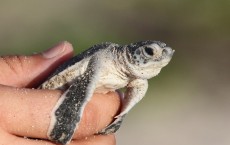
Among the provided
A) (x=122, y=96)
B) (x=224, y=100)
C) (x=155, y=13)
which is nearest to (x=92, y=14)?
(x=155, y=13)

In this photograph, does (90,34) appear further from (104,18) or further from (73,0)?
(73,0)

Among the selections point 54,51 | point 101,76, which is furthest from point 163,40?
point 101,76

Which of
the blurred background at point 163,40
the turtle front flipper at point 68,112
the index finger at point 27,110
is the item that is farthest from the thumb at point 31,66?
the blurred background at point 163,40

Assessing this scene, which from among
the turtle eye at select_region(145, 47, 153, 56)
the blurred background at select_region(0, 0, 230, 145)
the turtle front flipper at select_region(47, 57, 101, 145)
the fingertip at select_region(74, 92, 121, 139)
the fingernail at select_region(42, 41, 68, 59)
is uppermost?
the turtle eye at select_region(145, 47, 153, 56)

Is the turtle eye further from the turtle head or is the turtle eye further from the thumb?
the thumb

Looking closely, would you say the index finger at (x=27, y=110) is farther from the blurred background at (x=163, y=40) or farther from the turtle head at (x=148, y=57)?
the blurred background at (x=163, y=40)

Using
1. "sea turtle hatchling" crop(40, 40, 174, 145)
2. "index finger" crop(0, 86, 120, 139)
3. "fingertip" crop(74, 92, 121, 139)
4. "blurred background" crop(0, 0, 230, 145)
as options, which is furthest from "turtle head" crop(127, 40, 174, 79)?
"blurred background" crop(0, 0, 230, 145)

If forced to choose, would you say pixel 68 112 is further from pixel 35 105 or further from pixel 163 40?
pixel 163 40
